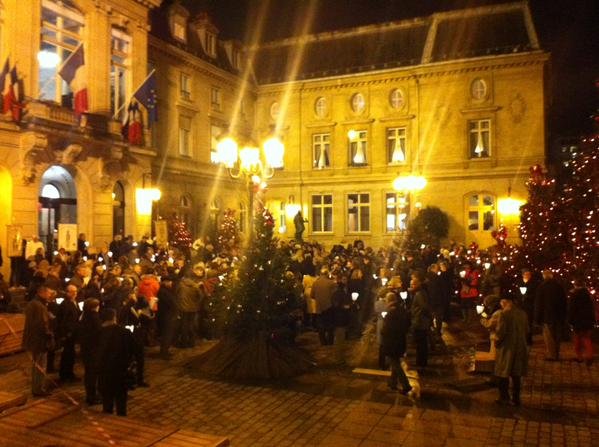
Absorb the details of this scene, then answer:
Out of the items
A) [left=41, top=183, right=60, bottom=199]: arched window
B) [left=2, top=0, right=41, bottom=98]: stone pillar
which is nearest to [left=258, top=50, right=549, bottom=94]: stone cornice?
[left=41, top=183, right=60, bottom=199]: arched window

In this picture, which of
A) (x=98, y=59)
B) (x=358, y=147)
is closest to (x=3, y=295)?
(x=98, y=59)

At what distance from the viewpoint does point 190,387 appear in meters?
9.28

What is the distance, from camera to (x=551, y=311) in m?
10.8

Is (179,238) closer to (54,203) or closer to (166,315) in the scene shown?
(54,203)

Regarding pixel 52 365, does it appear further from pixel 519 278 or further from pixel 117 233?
pixel 117 233

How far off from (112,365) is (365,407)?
3597 millimetres

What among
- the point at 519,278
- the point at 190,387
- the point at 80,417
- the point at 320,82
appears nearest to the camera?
the point at 80,417

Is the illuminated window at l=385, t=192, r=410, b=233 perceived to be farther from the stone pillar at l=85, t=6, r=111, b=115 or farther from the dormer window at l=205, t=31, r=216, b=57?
the stone pillar at l=85, t=6, r=111, b=115

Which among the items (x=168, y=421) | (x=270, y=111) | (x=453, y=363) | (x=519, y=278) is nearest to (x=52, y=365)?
(x=168, y=421)

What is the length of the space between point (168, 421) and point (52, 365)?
12.4 feet

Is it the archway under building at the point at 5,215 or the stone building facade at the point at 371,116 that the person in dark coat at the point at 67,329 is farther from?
the stone building facade at the point at 371,116

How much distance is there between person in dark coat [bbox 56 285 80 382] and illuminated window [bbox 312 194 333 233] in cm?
2625

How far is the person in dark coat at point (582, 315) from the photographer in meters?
10.4

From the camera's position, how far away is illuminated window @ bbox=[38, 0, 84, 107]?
19.6 metres
